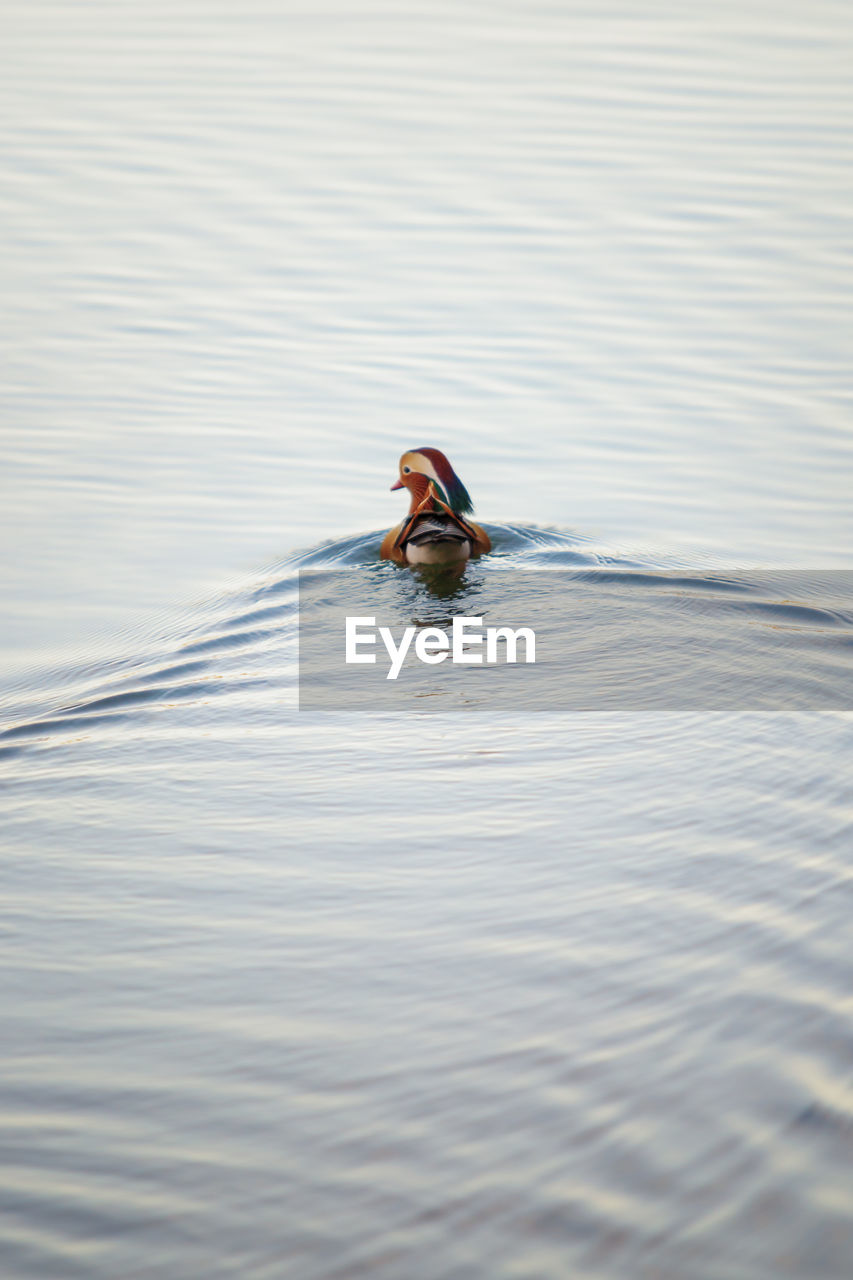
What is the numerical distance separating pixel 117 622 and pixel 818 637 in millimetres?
4030

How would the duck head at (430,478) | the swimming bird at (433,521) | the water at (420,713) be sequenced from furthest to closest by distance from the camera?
the duck head at (430,478) → the swimming bird at (433,521) → the water at (420,713)

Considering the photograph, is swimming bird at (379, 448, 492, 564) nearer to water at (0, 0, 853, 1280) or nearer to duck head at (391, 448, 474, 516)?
duck head at (391, 448, 474, 516)

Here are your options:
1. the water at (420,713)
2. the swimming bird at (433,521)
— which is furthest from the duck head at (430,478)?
the water at (420,713)

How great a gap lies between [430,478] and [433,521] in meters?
0.71

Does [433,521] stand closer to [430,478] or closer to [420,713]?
Result: [430,478]

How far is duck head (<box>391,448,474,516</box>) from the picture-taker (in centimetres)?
926

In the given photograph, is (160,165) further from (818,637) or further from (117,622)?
(818,637)

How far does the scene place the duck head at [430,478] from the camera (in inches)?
364

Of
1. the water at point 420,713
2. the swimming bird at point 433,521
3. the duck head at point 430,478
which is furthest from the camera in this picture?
the duck head at point 430,478

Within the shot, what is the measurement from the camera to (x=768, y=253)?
46.2 feet

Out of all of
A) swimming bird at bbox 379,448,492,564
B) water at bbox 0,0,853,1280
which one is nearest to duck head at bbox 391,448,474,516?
swimming bird at bbox 379,448,492,564

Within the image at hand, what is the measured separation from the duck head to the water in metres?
0.32

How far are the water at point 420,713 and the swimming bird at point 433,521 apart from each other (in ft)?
0.87

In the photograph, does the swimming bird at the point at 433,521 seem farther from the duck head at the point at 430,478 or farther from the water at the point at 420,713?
the water at the point at 420,713
